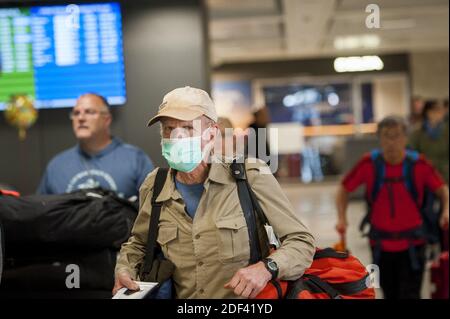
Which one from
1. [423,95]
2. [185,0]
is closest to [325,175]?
[423,95]

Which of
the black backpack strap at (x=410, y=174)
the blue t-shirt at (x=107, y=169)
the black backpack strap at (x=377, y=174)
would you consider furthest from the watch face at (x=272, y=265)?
the black backpack strap at (x=410, y=174)

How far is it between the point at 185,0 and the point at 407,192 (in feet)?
7.52

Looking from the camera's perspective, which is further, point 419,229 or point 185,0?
point 185,0

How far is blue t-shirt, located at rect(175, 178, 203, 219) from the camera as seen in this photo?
6.24 ft

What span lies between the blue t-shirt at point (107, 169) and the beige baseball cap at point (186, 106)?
1.85ft

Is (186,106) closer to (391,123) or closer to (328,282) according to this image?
(328,282)

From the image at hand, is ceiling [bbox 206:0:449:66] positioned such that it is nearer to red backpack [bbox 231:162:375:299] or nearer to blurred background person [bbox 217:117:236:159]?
blurred background person [bbox 217:117:236:159]

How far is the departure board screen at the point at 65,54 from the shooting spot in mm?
3072

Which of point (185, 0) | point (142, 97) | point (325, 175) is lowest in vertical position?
point (325, 175)

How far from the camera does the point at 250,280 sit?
1779mm

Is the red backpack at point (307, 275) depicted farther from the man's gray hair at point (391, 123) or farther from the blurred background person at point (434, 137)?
the blurred background person at point (434, 137)

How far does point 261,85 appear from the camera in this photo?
681 inches

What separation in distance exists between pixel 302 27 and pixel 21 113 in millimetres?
7103
